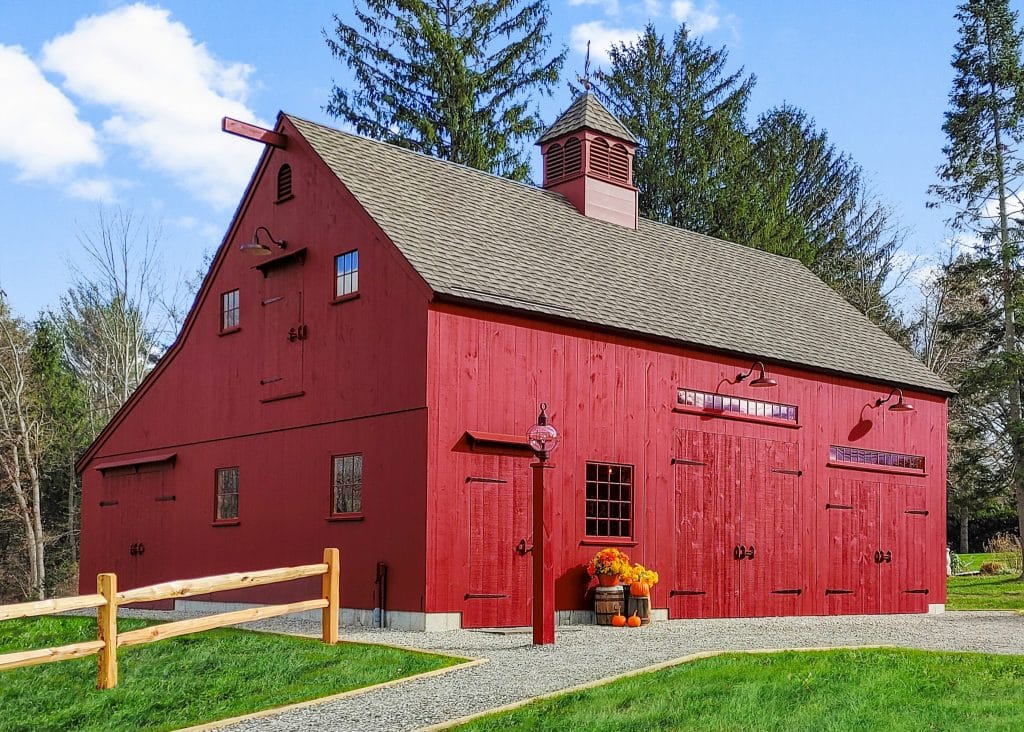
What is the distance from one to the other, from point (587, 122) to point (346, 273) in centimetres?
688

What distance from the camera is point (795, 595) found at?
18.4 meters

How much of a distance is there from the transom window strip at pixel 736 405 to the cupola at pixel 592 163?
4.86 meters

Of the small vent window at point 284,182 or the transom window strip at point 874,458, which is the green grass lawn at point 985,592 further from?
the small vent window at point 284,182

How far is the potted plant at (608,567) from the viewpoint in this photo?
1510 centimetres

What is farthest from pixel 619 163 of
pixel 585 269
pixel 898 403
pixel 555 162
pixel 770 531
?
pixel 770 531

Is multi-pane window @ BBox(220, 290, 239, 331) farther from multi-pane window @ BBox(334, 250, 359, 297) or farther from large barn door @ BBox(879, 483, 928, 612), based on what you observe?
large barn door @ BBox(879, 483, 928, 612)

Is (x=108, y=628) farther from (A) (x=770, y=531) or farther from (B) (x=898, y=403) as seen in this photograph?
(B) (x=898, y=403)

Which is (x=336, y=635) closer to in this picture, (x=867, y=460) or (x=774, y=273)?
(x=867, y=460)

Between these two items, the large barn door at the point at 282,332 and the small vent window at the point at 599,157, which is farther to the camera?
the small vent window at the point at 599,157

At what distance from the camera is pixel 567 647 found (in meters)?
12.3

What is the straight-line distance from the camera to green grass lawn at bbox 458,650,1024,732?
866cm

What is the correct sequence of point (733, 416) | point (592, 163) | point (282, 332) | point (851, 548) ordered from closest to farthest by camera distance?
point (282, 332)
point (733, 416)
point (851, 548)
point (592, 163)

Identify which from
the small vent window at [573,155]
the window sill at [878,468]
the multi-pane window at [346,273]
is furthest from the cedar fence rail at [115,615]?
the small vent window at [573,155]

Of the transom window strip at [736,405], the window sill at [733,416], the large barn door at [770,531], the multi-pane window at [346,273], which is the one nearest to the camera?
the multi-pane window at [346,273]
